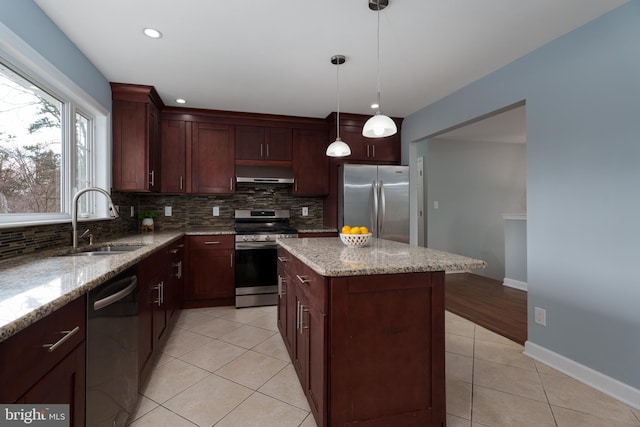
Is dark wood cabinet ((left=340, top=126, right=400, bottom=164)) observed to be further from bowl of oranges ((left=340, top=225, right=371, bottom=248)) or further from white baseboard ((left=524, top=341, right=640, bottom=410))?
white baseboard ((left=524, top=341, right=640, bottom=410))

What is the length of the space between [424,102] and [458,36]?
1.42m

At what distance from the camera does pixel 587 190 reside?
2078mm

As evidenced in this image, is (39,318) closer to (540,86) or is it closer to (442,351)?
(442,351)

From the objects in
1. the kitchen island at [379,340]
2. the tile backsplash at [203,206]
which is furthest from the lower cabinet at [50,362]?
the tile backsplash at [203,206]

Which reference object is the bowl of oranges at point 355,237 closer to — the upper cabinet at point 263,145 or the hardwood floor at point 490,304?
the hardwood floor at point 490,304

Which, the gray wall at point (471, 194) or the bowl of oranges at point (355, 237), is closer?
the bowl of oranges at point (355, 237)

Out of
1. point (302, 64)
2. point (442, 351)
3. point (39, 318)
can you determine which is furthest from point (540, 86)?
point (39, 318)

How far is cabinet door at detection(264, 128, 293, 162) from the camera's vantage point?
407cm

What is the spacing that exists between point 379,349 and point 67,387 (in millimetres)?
1222

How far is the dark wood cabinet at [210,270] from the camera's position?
3562 millimetres

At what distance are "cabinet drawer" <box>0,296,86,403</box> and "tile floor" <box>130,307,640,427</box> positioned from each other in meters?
0.96

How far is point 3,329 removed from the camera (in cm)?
73

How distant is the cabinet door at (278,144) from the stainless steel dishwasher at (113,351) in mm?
2636
